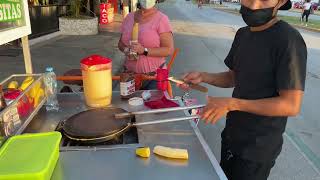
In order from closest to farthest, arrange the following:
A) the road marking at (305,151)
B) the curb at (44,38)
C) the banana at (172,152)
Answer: the banana at (172,152) → the road marking at (305,151) → the curb at (44,38)

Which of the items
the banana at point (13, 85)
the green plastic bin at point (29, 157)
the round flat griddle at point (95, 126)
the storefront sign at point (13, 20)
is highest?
the storefront sign at point (13, 20)

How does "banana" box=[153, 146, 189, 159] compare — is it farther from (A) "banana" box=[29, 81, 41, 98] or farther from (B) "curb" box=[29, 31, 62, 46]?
(B) "curb" box=[29, 31, 62, 46]

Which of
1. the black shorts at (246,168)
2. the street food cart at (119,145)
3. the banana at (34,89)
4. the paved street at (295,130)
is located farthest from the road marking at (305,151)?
the banana at (34,89)

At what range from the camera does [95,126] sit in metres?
1.68

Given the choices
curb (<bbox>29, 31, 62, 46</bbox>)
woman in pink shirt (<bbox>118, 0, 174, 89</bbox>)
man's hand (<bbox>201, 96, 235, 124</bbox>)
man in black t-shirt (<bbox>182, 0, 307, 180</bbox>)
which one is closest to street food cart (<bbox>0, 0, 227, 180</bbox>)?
man's hand (<bbox>201, 96, 235, 124</bbox>)

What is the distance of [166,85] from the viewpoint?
243 cm

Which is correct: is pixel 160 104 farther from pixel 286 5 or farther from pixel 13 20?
pixel 13 20

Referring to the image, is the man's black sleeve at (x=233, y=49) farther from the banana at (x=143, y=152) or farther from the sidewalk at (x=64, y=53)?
the sidewalk at (x=64, y=53)

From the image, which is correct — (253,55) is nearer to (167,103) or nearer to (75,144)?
(167,103)

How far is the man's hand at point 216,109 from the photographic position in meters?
1.54

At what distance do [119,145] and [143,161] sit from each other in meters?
0.19

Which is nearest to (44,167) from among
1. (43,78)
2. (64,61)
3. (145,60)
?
(43,78)

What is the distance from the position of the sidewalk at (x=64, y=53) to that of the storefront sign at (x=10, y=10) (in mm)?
4306

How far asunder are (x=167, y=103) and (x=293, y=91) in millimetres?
786
